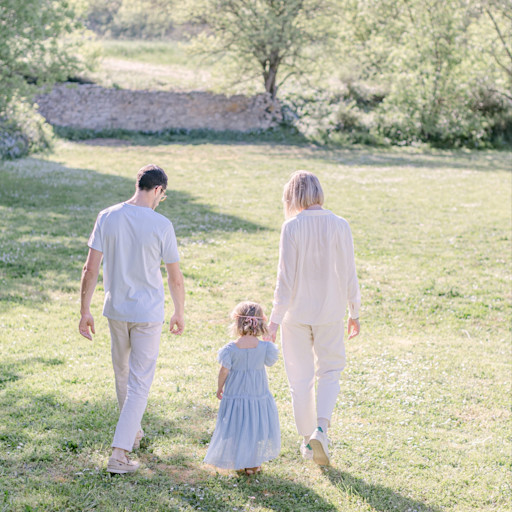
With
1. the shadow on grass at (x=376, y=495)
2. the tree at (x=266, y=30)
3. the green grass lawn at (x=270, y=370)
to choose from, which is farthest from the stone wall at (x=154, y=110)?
the shadow on grass at (x=376, y=495)

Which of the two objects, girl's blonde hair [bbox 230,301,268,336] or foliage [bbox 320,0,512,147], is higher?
foliage [bbox 320,0,512,147]

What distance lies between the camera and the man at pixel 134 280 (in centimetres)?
491

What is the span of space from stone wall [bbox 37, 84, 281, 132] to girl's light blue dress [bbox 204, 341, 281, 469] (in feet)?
117

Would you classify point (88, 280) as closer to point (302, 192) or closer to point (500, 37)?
point (302, 192)

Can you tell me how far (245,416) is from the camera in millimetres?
4996

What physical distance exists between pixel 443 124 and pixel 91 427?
33510mm

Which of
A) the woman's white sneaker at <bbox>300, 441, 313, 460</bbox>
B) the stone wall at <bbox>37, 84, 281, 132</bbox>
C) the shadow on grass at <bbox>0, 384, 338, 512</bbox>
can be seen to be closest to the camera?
the shadow on grass at <bbox>0, 384, 338, 512</bbox>

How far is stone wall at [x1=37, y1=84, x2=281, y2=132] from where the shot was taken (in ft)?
130

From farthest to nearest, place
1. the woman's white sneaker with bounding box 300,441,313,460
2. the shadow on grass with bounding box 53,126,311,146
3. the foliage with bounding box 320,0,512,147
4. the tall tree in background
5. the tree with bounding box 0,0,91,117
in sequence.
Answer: the shadow on grass with bounding box 53,126,311,146 < the foliage with bounding box 320,0,512,147 < the tall tree in background < the tree with bounding box 0,0,91,117 < the woman's white sneaker with bounding box 300,441,313,460

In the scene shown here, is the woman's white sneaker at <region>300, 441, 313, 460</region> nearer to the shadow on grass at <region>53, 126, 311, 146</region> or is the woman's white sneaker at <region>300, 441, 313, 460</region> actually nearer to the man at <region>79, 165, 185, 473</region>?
the man at <region>79, 165, 185, 473</region>

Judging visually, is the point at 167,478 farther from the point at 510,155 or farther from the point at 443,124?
the point at 443,124

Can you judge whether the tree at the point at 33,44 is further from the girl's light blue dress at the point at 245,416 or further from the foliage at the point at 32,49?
the girl's light blue dress at the point at 245,416

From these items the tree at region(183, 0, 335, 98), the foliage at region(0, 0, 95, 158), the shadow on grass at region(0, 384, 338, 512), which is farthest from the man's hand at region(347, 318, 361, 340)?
the tree at region(183, 0, 335, 98)

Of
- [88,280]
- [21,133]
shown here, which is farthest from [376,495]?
[21,133]
